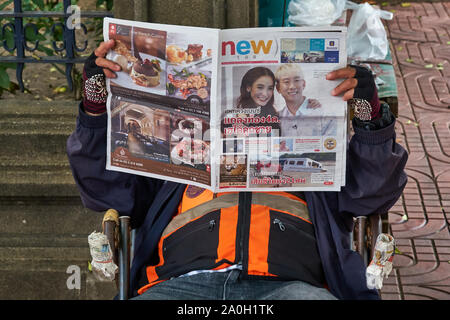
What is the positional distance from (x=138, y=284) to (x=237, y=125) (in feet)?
2.32

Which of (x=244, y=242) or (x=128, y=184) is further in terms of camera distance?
(x=128, y=184)

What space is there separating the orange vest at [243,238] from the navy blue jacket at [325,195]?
49 mm

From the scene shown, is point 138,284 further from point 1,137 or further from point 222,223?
point 1,137

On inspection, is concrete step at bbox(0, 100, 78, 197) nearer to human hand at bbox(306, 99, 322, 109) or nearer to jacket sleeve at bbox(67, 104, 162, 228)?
jacket sleeve at bbox(67, 104, 162, 228)

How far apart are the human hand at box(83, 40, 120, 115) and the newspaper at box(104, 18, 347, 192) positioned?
30mm

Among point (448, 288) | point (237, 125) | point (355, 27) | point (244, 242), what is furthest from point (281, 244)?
point (355, 27)

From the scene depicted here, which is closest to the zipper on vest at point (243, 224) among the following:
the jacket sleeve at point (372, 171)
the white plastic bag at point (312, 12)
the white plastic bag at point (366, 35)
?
the jacket sleeve at point (372, 171)

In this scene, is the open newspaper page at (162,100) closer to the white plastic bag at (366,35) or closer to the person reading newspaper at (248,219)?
the person reading newspaper at (248,219)

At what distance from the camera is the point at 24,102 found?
3107 mm

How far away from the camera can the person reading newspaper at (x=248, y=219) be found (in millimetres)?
2090

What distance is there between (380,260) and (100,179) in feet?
3.29

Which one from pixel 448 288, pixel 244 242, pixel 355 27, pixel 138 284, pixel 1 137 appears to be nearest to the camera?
pixel 244 242

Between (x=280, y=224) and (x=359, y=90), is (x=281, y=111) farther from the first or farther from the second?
(x=280, y=224)

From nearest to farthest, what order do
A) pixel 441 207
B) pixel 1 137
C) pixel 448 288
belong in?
pixel 1 137, pixel 448 288, pixel 441 207
